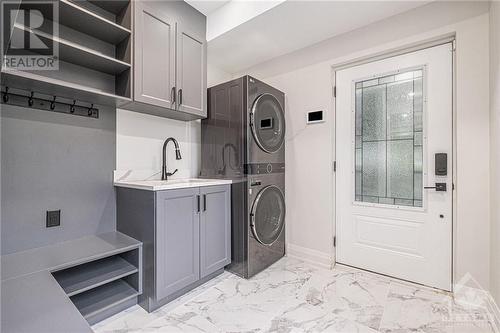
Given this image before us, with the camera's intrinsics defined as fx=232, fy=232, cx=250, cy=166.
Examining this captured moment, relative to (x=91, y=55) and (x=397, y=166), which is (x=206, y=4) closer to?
(x=91, y=55)

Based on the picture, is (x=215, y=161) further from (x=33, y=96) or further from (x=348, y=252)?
(x=348, y=252)

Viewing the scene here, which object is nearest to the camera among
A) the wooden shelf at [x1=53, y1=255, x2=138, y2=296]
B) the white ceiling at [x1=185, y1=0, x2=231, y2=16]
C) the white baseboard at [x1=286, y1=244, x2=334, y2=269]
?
the wooden shelf at [x1=53, y1=255, x2=138, y2=296]

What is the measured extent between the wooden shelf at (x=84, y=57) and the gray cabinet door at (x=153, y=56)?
0.15 m

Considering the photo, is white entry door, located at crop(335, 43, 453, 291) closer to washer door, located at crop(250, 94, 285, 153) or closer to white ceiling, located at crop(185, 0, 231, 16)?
washer door, located at crop(250, 94, 285, 153)

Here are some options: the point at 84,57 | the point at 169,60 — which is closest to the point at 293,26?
the point at 169,60

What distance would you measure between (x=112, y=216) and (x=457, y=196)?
2888 mm

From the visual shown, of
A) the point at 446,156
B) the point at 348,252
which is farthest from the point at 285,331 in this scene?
the point at 446,156

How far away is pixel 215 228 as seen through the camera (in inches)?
85.8

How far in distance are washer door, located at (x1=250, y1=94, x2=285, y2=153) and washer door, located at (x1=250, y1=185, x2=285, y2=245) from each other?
0.48 metres

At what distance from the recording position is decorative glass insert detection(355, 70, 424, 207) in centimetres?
210

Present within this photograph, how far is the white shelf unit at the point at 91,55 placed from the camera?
1533 millimetres

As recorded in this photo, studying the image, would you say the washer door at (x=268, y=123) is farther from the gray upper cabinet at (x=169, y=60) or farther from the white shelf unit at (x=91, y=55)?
the white shelf unit at (x=91, y=55)

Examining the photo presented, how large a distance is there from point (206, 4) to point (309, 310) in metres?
2.88

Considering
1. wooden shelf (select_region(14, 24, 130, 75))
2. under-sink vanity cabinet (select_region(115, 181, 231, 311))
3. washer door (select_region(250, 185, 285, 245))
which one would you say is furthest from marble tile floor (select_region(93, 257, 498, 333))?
wooden shelf (select_region(14, 24, 130, 75))
